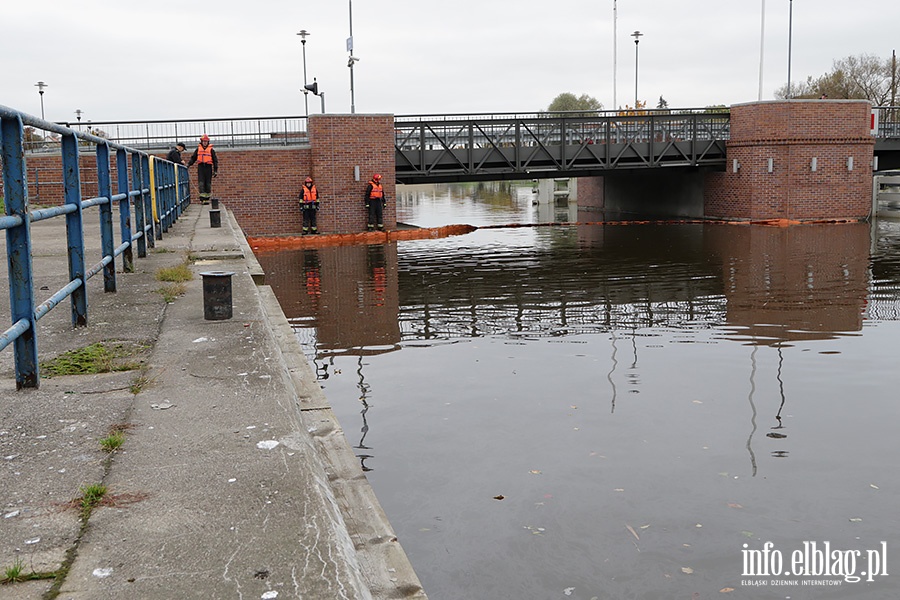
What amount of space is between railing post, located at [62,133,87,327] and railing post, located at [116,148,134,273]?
2048 mm

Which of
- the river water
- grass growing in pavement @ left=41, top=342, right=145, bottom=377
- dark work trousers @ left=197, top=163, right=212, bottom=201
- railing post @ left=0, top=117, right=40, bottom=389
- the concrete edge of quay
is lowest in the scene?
the river water

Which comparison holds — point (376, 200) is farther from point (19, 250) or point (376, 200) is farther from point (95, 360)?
point (19, 250)

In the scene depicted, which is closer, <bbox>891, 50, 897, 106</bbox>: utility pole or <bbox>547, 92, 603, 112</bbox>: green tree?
<bbox>891, 50, 897, 106</bbox>: utility pole

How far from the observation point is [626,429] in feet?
18.8

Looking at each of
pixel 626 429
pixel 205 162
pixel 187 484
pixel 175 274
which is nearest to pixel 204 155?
pixel 205 162

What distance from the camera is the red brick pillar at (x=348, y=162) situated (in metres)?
25.8

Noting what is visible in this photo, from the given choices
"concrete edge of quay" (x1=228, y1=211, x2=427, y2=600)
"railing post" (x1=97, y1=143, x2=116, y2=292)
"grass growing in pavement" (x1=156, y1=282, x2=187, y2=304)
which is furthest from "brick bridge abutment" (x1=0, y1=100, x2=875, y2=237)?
"concrete edge of quay" (x1=228, y1=211, x2=427, y2=600)

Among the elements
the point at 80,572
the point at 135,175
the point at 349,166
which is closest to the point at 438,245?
the point at 349,166

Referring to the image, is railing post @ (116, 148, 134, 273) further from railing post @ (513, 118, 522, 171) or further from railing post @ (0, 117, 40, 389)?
railing post @ (513, 118, 522, 171)

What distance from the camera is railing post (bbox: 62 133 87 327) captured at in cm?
516

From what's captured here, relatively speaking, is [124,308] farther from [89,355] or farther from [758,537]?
[758,537]

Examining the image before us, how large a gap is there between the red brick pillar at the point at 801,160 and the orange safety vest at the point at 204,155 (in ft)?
57.8

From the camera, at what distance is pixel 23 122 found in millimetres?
3891

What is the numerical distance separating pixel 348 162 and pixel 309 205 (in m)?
1.94
